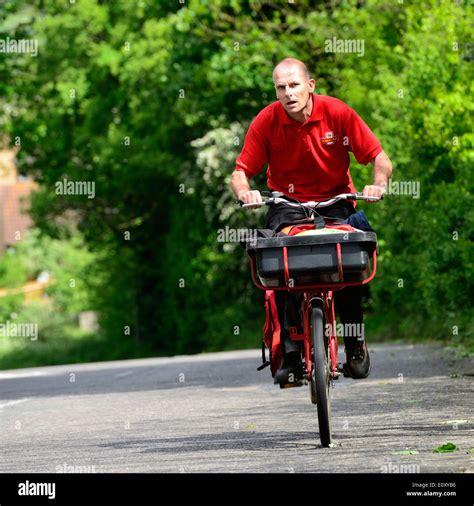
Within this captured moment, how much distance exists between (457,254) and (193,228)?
22.9 meters

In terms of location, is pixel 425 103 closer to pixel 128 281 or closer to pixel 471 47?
pixel 471 47

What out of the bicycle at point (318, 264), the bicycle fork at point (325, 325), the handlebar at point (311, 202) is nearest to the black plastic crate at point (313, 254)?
the bicycle at point (318, 264)

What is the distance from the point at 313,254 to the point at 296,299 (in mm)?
619

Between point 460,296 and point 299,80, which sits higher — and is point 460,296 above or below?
below

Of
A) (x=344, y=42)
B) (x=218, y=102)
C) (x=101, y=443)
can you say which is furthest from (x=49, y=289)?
(x=101, y=443)

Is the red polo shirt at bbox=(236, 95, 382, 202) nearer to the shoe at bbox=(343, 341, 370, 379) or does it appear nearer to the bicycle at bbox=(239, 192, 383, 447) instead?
the bicycle at bbox=(239, 192, 383, 447)

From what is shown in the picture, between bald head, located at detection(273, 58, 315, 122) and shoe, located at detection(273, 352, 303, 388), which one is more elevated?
bald head, located at detection(273, 58, 315, 122)

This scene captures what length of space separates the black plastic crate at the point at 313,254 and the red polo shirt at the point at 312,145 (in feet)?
1.71

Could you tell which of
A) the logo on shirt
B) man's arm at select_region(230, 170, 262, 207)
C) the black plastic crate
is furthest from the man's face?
the black plastic crate

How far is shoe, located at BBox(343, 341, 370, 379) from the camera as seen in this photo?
9.53 m

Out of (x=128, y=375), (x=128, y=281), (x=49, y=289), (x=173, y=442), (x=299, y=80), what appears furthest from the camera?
(x=49, y=289)

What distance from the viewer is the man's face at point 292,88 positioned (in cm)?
906

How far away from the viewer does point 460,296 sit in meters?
19.3

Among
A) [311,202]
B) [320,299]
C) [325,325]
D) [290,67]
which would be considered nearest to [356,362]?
[325,325]
